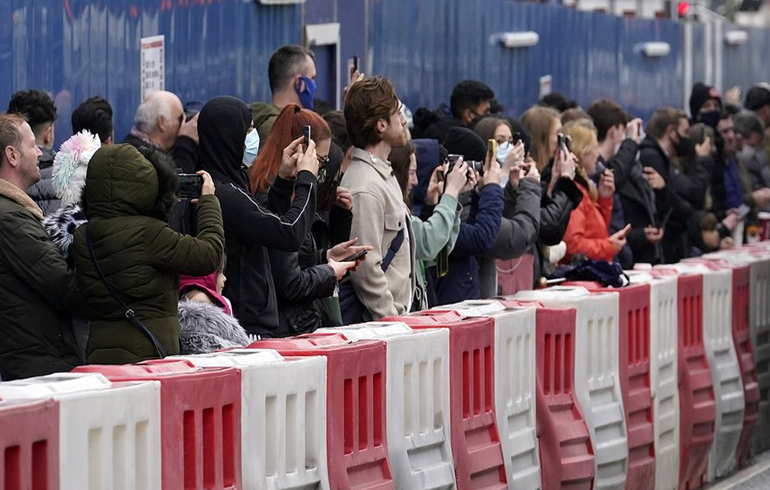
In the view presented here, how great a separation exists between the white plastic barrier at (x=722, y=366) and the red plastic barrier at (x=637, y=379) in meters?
1.21

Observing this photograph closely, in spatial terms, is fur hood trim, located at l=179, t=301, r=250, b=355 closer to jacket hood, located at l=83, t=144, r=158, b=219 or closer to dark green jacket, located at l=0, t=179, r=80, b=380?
dark green jacket, located at l=0, t=179, r=80, b=380

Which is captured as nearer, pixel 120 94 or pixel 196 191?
pixel 196 191

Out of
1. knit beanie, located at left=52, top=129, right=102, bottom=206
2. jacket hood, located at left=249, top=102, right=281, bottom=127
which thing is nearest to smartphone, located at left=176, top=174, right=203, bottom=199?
knit beanie, located at left=52, top=129, right=102, bottom=206

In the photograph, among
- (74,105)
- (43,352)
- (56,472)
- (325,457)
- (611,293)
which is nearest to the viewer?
(56,472)

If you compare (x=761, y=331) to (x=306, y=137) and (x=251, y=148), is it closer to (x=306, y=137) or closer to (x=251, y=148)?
(x=251, y=148)

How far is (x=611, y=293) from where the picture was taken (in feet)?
32.4

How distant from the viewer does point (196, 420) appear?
19.8ft

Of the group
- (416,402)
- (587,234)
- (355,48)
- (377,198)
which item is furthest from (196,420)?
(355,48)

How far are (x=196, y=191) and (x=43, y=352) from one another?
903 mm

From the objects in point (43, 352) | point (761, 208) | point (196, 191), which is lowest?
point (761, 208)

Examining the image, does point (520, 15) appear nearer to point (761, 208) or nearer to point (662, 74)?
point (761, 208)

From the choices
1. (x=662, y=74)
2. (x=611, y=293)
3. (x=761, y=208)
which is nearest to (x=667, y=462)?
(x=611, y=293)

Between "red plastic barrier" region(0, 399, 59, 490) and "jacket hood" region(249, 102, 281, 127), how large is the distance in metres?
5.90

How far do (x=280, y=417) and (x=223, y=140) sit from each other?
236 cm
